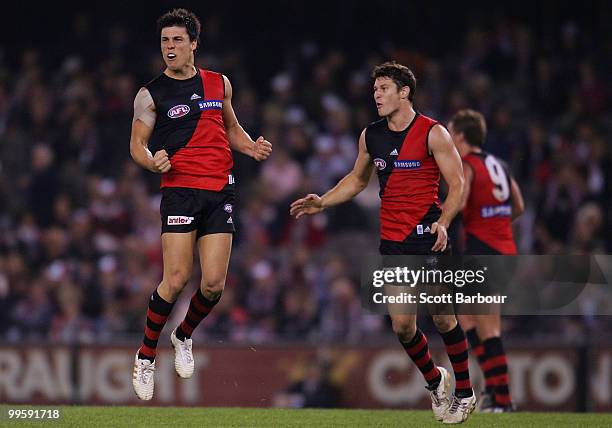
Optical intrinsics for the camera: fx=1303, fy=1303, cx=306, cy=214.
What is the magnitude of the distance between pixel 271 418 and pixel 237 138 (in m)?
2.17

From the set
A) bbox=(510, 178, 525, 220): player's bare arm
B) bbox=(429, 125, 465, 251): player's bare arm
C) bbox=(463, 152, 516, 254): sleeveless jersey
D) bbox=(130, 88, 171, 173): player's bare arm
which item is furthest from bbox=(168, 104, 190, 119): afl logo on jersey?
bbox=(510, 178, 525, 220): player's bare arm

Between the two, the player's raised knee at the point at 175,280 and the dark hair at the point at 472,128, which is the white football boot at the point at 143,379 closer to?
the player's raised knee at the point at 175,280

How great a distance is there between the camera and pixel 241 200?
16938 millimetres

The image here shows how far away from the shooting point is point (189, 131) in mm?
9305

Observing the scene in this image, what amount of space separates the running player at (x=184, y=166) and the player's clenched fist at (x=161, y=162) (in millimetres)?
112

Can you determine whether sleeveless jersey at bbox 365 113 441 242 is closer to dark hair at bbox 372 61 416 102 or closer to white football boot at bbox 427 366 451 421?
dark hair at bbox 372 61 416 102

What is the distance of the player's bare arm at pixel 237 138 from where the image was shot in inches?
375

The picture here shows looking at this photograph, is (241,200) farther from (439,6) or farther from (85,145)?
(439,6)

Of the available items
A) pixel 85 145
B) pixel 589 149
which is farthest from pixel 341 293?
pixel 85 145

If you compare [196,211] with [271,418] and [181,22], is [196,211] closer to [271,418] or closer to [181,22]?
[181,22]

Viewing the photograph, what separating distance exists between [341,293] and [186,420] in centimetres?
528

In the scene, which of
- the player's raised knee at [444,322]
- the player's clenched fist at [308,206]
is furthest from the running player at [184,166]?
Result: the player's raised knee at [444,322]

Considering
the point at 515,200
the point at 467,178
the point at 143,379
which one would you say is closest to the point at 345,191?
the point at 467,178

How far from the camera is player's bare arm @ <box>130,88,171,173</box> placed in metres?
9.02
